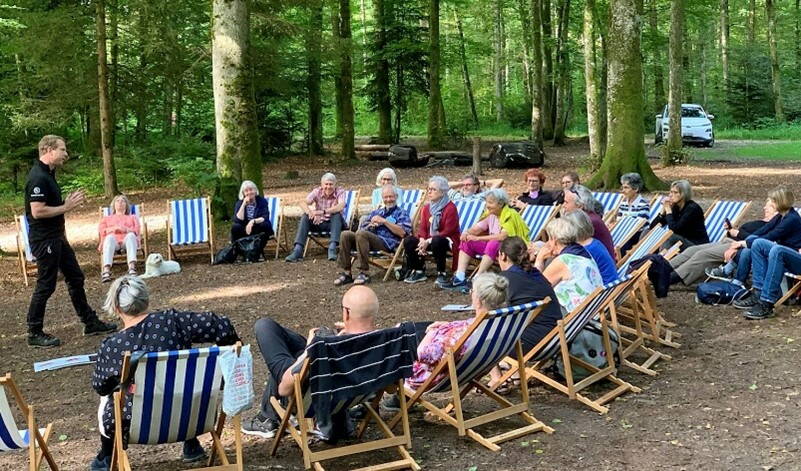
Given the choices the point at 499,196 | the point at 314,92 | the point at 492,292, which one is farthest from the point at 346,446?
the point at 314,92

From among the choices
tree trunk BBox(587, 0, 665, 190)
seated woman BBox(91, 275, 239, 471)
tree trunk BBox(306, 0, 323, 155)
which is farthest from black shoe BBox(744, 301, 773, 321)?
tree trunk BBox(306, 0, 323, 155)

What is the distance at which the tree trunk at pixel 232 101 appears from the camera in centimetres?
1075

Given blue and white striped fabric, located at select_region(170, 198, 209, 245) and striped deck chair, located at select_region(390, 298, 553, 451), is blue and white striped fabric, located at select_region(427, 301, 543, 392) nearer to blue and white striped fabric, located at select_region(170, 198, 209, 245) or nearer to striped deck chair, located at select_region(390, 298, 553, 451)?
striped deck chair, located at select_region(390, 298, 553, 451)

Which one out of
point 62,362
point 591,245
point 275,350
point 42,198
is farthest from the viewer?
point 42,198

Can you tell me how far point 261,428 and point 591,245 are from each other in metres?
2.63

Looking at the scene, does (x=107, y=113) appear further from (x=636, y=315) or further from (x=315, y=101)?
(x=636, y=315)

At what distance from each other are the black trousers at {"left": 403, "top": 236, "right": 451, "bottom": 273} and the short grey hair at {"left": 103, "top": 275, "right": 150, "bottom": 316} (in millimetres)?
4629

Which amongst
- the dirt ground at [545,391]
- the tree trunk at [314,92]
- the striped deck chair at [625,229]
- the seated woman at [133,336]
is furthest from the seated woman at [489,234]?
the tree trunk at [314,92]

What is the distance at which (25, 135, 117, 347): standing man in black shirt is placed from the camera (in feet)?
20.9

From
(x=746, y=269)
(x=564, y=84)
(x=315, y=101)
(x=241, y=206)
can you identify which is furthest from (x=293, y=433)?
(x=564, y=84)

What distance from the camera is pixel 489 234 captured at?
7.85 m

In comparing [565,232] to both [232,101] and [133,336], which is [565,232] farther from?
[232,101]

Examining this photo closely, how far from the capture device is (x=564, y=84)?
28844 mm

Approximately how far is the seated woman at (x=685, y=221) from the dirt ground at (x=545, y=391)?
2.32 feet
